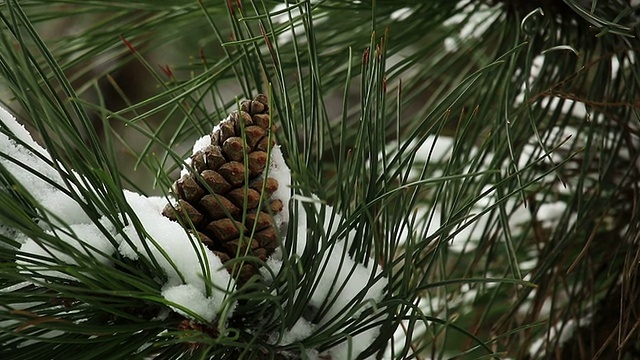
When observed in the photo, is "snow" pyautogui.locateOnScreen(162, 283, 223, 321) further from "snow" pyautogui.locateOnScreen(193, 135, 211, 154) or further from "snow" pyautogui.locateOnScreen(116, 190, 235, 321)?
"snow" pyautogui.locateOnScreen(193, 135, 211, 154)

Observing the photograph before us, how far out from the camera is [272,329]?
575 millimetres

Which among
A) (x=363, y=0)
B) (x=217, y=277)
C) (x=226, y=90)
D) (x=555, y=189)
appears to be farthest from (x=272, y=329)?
(x=226, y=90)

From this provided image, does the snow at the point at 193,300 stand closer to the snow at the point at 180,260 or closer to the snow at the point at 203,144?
the snow at the point at 180,260

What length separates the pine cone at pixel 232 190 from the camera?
1.92 feet

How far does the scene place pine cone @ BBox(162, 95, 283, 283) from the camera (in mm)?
586

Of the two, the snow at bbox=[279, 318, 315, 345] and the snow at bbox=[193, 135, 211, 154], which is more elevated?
the snow at bbox=[193, 135, 211, 154]

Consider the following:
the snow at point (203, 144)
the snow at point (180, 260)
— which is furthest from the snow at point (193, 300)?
the snow at point (203, 144)

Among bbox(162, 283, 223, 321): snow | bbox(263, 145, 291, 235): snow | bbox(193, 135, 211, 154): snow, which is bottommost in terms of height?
bbox(162, 283, 223, 321): snow

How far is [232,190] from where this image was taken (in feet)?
1.96

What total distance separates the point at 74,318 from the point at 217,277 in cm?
9

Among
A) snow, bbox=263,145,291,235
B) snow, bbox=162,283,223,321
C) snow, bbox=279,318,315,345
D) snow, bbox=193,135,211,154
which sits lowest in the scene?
snow, bbox=279,318,315,345

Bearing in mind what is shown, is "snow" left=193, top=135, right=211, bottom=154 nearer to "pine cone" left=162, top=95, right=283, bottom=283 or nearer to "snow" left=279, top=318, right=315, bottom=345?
"pine cone" left=162, top=95, right=283, bottom=283

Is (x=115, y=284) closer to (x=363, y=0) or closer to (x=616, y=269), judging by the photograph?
(x=363, y=0)

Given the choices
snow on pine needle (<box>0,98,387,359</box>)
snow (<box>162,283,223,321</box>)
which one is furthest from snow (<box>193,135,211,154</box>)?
snow (<box>162,283,223,321</box>)
